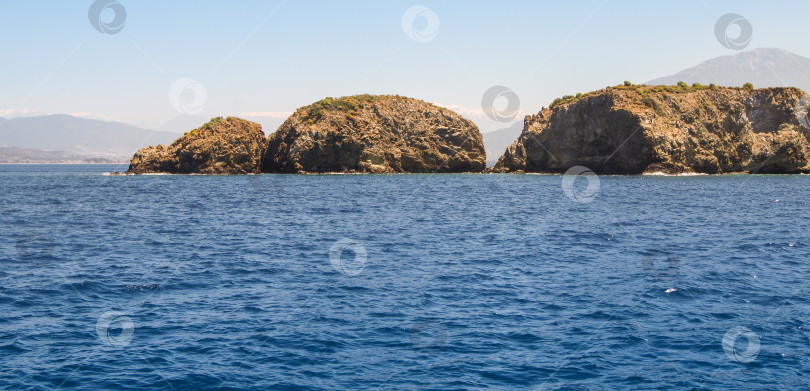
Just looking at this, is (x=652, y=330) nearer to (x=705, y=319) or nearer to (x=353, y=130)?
(x=705, y=319)

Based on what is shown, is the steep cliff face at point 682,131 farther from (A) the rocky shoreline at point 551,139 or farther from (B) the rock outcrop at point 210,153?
(B) the rock outcrop at point 210,153

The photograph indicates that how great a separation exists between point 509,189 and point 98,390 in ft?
266

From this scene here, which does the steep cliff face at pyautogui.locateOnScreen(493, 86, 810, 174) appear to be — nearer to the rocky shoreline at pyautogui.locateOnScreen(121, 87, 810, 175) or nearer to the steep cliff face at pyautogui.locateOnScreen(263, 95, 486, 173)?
the rocky shoreline at pyautogui.locateOnScreen(121, 87, 810, 175)

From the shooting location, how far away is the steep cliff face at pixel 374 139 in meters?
139

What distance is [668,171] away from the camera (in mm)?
122938

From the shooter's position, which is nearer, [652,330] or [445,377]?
[445,377]

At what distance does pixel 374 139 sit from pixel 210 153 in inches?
1473

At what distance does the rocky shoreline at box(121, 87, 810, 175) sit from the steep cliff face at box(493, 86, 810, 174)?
0.22m

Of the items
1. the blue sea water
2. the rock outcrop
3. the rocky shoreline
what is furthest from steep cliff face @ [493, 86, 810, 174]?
the blue sea water

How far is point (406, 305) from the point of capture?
23672mm

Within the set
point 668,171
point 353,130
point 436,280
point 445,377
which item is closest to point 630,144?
point 668,171

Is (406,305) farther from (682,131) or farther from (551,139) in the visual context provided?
(551,139)

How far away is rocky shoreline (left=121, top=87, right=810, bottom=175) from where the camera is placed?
12344cm

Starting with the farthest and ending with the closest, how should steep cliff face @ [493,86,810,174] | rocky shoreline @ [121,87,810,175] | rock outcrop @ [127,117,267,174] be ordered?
rock outcrop @ [127,117,267,174] < rocky shoreline @ [121,87,810,175] < steep cliff face @ [493,86,810,174]
